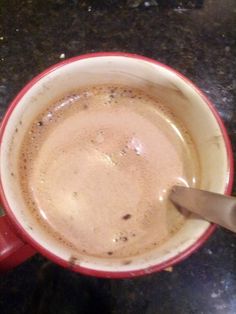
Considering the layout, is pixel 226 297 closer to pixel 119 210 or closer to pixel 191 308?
pixel 191 308

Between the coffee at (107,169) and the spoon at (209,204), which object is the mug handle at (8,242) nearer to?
the coffee at (107,169)

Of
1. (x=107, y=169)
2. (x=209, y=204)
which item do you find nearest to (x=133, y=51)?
(x=107, y=169)

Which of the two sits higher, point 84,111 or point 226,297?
point 84,111

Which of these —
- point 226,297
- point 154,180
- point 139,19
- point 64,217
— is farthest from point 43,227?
point 139,19

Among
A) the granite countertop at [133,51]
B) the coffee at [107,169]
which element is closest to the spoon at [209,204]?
the coffee at [107,169]

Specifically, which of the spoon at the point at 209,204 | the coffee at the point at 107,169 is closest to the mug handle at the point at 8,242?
the coffee at the point at 107,169

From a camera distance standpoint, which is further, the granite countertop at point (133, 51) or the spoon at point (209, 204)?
the granite countertop at point (133, 51)
